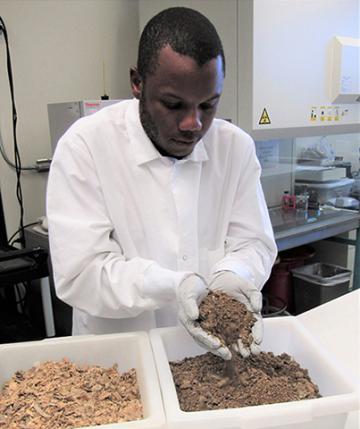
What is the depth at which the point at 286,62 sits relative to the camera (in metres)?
2.12

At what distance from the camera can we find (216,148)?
4.03 feet

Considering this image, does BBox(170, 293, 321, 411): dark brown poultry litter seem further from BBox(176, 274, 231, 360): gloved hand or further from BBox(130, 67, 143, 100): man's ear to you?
BBox(130, 67, 143, 100): man's ear

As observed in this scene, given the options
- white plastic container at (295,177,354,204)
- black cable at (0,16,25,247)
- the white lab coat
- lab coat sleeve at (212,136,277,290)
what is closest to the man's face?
the white lab coat

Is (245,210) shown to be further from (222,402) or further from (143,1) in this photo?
(143,1)

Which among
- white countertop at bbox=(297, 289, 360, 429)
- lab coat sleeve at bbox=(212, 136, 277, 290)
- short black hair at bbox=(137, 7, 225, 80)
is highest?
short black hair at bbox=(137, 7, 225, 80)

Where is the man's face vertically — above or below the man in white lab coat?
above

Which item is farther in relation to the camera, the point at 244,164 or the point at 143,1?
the point at 143,1

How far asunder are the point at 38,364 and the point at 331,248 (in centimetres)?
250

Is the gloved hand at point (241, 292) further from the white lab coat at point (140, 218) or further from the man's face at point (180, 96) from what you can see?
the man's face at point (180, 96)

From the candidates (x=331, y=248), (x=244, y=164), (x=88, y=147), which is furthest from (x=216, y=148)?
(x=331, y=248)

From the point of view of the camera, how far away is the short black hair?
0.90 metres

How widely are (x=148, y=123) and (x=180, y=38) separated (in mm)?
239

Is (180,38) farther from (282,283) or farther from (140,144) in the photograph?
(282,283)

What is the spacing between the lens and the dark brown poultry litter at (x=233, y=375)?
0.78 m
